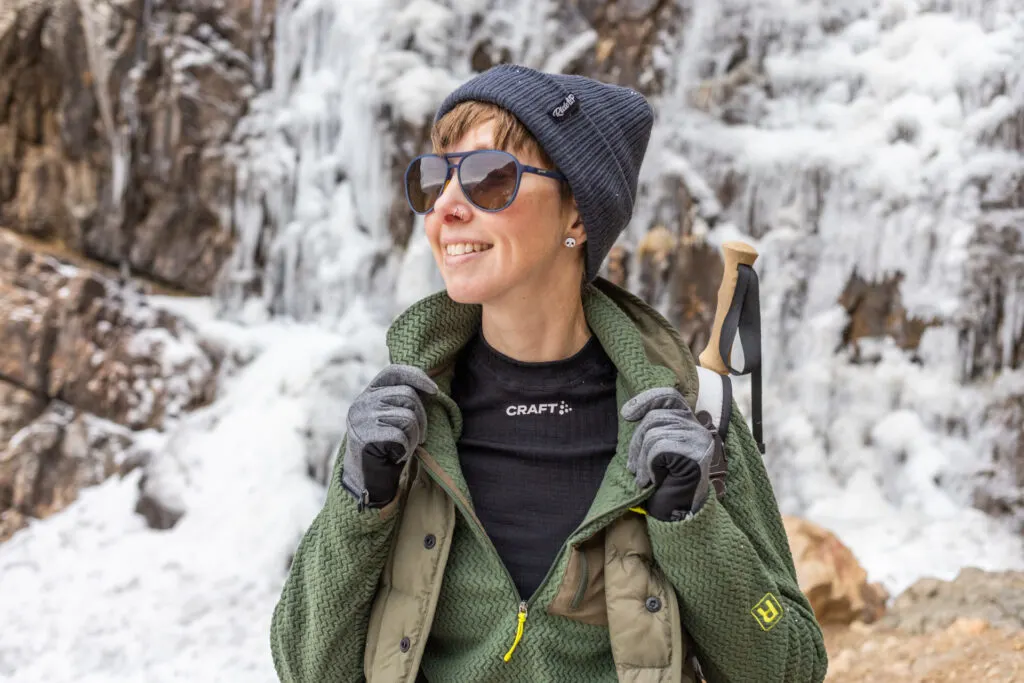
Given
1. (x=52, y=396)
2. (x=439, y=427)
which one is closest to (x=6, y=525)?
(x=52, y=396)

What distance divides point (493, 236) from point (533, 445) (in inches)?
14.5

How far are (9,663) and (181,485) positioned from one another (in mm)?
1320

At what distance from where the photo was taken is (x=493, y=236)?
1.41 m

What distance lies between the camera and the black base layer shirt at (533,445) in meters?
1.46

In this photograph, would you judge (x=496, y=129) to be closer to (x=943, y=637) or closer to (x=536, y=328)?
(x=536, y=328)

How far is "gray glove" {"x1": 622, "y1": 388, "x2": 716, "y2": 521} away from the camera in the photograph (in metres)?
1.27

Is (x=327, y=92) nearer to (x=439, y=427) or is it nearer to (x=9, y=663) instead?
(x=9, y=663)

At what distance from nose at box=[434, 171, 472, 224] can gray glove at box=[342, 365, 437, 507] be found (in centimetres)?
27

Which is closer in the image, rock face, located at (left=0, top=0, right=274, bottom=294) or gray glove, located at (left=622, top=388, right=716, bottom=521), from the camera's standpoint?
gray glove, located at (left=622, top=388, right=716, bottom=521)

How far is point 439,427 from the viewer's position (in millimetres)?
1484

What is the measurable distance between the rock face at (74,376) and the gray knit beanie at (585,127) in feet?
15.6

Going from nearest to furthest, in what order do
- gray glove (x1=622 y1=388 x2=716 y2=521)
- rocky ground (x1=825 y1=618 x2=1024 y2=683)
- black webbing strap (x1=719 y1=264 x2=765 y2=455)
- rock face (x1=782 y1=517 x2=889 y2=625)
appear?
gray glove (x1=622 y1=388 x2=716 y2=521) → black webbing strap (x1=719 y1=264 x2=765 y2=455) → rocky ground (x1=825 y1=618 x2=1024 y2=683) → rock face (x1=782 y1=517 x2=889 y2=625)

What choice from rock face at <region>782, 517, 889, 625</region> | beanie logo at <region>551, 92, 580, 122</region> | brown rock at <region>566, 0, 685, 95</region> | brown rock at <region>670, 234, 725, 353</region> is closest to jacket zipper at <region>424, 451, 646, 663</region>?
beanie logo at <region>551, 92, 580, 122</region>

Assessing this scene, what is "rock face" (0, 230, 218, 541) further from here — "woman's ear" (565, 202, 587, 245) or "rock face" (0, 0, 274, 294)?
"woman's ear" (565, 202, 587, 245)
